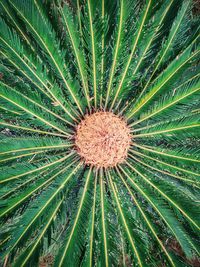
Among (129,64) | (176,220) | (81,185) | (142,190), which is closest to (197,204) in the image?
(176,220)

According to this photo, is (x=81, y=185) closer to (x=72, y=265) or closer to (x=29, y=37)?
(x=72, y=265)

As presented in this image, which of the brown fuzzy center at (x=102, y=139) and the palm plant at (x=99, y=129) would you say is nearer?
the palm plant at (x=99, y=129)

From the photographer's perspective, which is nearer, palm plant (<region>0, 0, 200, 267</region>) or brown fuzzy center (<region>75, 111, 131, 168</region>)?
palm plant (<region>0, 0, 200, 267</region>)

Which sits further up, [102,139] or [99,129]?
[99,129]
